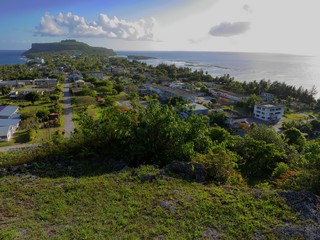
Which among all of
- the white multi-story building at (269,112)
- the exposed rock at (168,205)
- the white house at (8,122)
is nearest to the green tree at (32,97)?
the white house at (8,122)

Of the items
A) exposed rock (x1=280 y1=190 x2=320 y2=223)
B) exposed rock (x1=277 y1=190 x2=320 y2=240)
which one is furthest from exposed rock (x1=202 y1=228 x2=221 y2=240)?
exposed rock (x1=280 y1=190 x2=320 y2=223)

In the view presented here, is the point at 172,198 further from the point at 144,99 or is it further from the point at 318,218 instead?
the point at 144,99

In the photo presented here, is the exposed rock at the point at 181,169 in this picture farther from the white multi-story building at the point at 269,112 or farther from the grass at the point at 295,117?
the grass at the point at 295,117

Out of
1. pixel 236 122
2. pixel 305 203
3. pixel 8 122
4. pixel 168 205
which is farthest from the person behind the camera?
pixel 236 122

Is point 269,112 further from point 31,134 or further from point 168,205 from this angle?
point 168,205

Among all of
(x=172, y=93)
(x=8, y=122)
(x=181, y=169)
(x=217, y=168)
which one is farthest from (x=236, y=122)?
(x=8, y=122)
